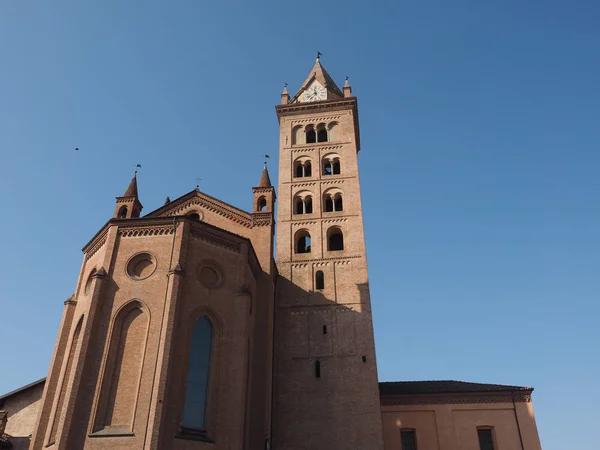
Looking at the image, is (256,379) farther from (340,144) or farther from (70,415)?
(340,144)

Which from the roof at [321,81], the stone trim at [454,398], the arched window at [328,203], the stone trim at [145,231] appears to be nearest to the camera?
the stone trim at [145,231]

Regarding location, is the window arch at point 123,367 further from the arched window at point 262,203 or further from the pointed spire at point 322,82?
the pointed spire at point 322,82

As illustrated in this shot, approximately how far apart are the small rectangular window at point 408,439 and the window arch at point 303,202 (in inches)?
527

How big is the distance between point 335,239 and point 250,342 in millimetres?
10471

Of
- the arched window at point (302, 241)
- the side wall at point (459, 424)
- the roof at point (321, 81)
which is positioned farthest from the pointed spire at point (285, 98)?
the side wall at point (459, 424)

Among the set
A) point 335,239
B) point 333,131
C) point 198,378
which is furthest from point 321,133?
point 198,378

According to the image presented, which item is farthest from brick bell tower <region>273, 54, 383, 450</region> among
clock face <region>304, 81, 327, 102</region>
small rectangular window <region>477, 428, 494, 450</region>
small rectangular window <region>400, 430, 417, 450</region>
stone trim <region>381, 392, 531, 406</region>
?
small rectangular window <region>477, 428, 494, 450</region>

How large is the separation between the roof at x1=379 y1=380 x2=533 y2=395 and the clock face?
63.7ft

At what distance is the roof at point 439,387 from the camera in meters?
28.4

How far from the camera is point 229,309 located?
20.8 metres

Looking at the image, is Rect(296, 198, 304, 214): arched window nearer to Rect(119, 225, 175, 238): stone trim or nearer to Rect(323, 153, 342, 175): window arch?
Rect(323, 153, 342, 175): window arch

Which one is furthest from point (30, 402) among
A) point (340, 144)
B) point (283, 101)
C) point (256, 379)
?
point (283, 101)

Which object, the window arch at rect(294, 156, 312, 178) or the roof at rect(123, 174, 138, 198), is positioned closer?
the roof at rect(123, 174, 138, 198)

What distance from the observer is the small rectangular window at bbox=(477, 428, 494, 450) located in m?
27.4
